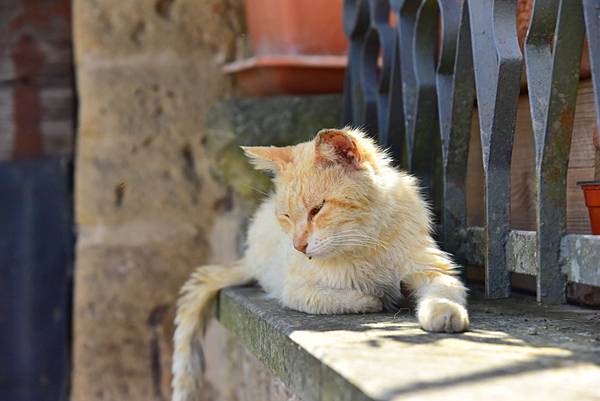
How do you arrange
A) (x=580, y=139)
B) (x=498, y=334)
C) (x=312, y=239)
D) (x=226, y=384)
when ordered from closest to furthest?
(x=498, y=334), (x=312, y=239), (x=580, y=139), (x=226, y=384)

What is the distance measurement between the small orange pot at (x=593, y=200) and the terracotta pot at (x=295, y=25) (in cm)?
118

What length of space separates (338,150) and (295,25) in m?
0.84

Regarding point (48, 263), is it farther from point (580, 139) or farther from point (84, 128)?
point (580, 139)

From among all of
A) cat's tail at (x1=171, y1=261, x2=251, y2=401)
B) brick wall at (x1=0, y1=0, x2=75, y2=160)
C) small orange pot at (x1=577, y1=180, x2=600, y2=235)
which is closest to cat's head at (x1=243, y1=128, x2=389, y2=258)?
small orange pot at (x1=577, y1=180, x2=600, y2=235)

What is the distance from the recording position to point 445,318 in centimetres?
152

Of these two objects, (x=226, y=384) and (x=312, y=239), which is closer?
(x=312, y=239)

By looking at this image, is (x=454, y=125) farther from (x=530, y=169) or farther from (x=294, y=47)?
(x=294, y=47)

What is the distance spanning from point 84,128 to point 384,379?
6.67 feet

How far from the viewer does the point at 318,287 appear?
1904 mm

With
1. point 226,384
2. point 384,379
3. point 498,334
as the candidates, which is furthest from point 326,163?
point 226,384

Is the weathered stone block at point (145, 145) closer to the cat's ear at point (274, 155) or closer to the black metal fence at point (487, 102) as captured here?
the black metal fence at point (487, 102)

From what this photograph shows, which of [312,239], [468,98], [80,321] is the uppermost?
[468,98]

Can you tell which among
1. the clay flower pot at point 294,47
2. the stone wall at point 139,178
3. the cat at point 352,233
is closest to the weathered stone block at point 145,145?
the stone wall at point 139,178

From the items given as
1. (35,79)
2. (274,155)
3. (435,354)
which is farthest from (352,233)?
(35,79)
